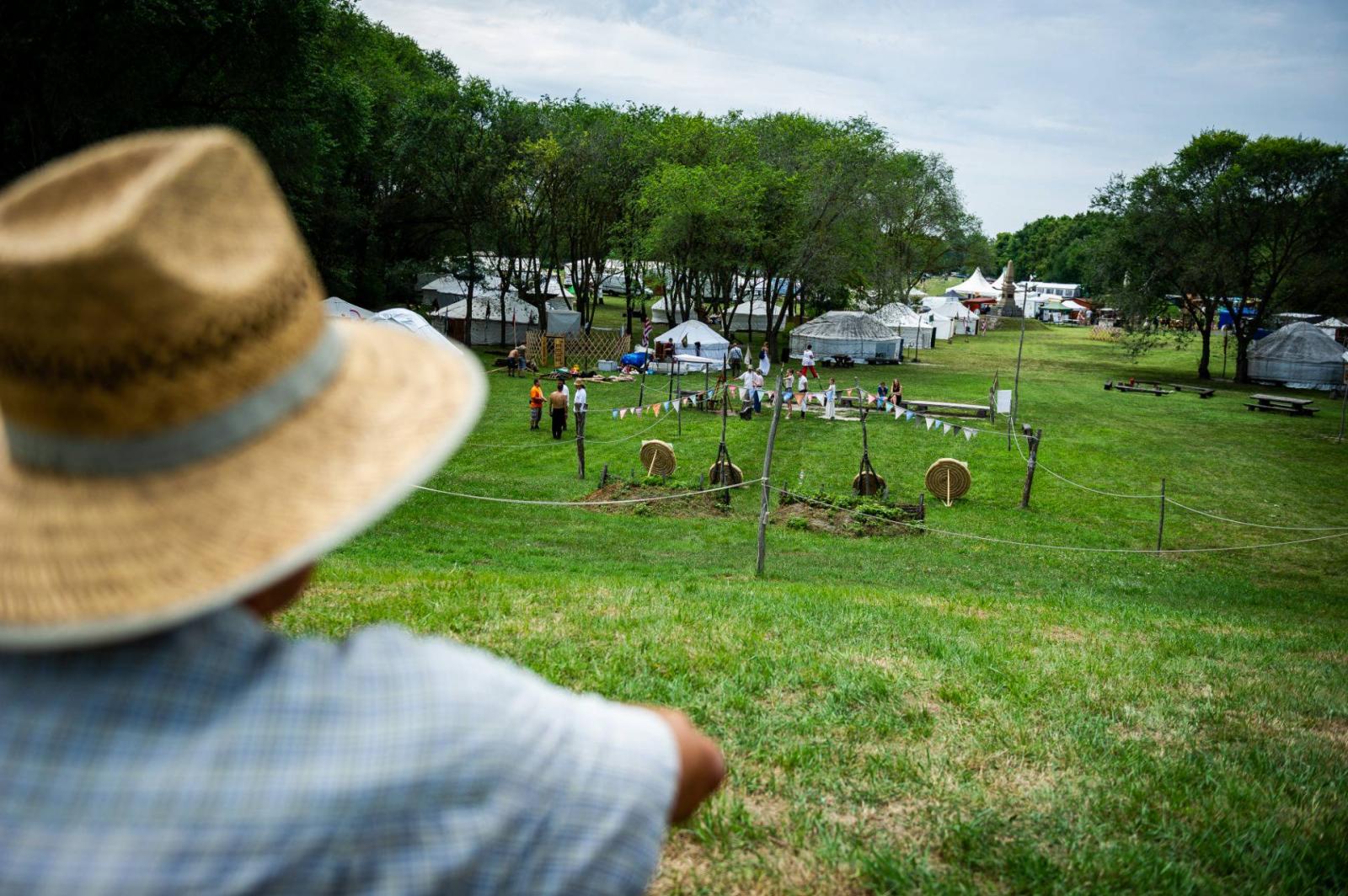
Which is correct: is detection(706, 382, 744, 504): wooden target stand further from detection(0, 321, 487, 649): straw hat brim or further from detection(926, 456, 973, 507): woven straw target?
detection(0, 321, 487, 649): straw hat brim

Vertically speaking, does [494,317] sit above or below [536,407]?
above

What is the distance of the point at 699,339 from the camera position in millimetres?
38281

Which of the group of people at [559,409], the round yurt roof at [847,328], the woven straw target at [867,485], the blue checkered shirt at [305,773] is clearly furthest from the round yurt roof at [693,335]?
the blue checkered shirt at [305,773]

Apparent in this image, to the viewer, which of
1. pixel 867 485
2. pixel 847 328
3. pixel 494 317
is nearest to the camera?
pixel 867 485

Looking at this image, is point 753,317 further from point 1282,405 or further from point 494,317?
point 1282,405

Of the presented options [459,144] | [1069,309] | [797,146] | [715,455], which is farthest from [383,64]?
[1069,309]

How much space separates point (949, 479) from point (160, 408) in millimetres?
19592

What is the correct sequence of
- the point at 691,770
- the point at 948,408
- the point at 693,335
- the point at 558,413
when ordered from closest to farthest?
1. the point at 691,770
2. the point at 558,413
3. the point at 948,408
4. the point at 693,335

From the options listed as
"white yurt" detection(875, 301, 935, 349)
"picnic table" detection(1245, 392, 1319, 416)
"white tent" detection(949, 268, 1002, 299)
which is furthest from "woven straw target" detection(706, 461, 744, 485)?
"white tent" detection(949, 268, 1002, 299)

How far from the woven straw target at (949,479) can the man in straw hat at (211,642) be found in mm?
19180

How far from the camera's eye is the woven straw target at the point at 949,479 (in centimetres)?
1959

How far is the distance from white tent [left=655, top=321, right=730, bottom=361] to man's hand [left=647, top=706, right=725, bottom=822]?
36338 mm

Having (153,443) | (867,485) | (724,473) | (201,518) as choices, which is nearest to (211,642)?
(201,518)

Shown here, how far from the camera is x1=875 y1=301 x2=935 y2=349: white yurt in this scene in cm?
5503
